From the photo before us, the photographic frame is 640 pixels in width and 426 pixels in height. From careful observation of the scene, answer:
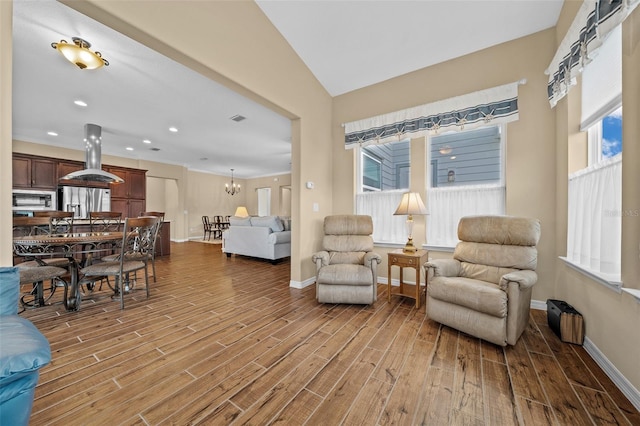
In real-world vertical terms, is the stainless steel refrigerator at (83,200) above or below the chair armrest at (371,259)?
above

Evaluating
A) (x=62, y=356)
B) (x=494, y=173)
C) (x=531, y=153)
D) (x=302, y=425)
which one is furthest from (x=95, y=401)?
(x=531, y=153)

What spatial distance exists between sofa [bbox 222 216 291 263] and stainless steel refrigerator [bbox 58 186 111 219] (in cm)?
338

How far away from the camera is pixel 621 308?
1530 mm

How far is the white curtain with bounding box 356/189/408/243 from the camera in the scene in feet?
11.7

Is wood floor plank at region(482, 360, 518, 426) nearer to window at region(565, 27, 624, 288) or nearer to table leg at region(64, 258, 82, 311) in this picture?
window at region(565, 27, 624, 288)

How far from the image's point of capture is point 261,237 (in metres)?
5.19

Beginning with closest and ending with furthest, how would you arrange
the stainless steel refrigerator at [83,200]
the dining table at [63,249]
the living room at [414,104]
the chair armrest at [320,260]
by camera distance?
the living room at [414,104] < the dining table at [63,249] < the chair armrest at [320,260] < the stainless steel refrigerator at [83,200]

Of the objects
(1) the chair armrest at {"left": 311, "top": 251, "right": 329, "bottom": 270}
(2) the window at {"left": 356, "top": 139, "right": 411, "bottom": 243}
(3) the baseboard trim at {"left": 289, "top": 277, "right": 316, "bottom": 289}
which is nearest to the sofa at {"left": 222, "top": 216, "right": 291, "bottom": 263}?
(3) the baseboard trim at {"left": 289, "top": 277, "right": 316, "bottom": 289}

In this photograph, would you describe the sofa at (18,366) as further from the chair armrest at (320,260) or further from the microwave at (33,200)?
the microwave at (33,200)

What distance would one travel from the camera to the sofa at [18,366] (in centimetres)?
81

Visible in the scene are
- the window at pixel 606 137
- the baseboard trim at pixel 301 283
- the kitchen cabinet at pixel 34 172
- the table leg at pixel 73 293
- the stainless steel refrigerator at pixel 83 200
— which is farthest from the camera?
the stainless steel refrigerator at pixel 83 200

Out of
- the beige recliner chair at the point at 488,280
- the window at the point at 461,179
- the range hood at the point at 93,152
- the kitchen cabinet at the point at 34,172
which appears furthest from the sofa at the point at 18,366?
the kitchen cabinet at the point at 34,172

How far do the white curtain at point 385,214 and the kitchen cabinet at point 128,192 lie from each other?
6673 millimetres

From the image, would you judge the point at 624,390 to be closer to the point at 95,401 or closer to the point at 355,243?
the point at 355,243
